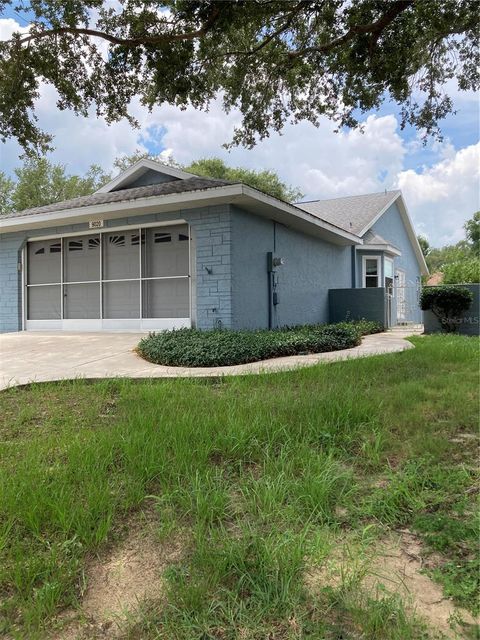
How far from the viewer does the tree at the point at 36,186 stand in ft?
100

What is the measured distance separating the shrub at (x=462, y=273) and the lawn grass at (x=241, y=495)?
1266 cm

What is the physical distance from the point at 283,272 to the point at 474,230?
4168 cm

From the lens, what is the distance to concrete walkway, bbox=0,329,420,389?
5898 millimetres

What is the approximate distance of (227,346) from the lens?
7.10 m

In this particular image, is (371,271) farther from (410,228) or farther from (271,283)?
(271,283)

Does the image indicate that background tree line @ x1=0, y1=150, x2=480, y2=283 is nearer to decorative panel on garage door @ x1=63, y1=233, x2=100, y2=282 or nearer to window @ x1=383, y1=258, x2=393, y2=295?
window @ x1=383, y1=258, x2=393, y2=295

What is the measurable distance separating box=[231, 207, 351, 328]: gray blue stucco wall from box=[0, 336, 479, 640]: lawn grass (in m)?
5.48

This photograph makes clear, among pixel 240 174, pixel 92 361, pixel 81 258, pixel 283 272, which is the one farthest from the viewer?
pixel 240 174

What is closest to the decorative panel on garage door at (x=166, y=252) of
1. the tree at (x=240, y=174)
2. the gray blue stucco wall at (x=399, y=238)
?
the gray blue stucco wall at (x=399, y=238)

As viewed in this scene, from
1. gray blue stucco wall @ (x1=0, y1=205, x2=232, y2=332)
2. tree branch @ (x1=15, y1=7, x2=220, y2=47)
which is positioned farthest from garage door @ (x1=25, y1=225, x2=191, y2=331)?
tree branch @ (x1=15, y1=7, x2=220, y2=47)

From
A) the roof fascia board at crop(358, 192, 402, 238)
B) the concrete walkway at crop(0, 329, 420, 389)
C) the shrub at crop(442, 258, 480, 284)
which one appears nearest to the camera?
the concrete walkway at crop(0, 329, 420, 389)

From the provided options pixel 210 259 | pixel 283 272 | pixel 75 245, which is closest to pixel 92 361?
pixel 210 259

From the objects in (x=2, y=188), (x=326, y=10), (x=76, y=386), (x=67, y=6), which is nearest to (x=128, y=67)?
(x=67, y=6)

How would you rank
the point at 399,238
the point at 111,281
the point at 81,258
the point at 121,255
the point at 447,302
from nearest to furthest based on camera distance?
the point at 121,255 → the point at 111,281 → the point at 81,258 → the point at 447,302 → the point at 399,238
